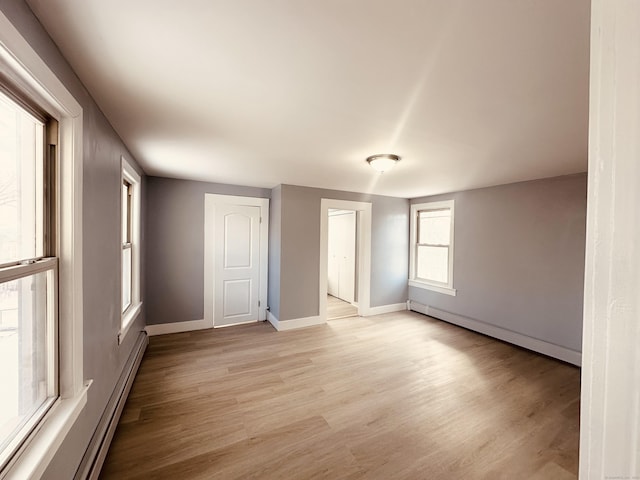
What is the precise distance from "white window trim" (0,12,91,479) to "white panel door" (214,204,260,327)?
262cm

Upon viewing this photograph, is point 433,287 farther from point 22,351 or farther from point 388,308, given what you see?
point 22,351

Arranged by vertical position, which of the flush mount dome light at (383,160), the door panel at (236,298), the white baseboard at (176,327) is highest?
the flush mount dome light at (383,160)

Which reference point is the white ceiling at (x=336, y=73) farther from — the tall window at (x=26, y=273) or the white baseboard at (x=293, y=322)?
the white baseboard at (x=293, y=322)

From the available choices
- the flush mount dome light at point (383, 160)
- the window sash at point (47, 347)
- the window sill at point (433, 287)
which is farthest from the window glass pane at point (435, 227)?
the window sash at point (47, 347)

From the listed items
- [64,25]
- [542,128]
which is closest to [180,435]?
[64,25]

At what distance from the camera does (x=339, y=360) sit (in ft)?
10.00

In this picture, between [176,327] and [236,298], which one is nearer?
[176,327]

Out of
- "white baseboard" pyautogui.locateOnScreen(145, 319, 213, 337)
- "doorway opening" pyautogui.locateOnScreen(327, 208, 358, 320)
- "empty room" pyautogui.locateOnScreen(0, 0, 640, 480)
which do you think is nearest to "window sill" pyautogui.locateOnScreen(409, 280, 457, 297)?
"empty room" pyautogui.locateOnScreen(0, 0, 640, 480)

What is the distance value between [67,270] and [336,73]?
163 centimetres

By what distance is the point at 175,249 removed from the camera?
12.2 feet

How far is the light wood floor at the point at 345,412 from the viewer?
168 centimetres

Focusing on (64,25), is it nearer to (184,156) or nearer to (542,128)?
(184,156)

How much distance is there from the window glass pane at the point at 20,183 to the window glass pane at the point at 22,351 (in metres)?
0.14

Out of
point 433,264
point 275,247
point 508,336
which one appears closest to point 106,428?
point 275,247
